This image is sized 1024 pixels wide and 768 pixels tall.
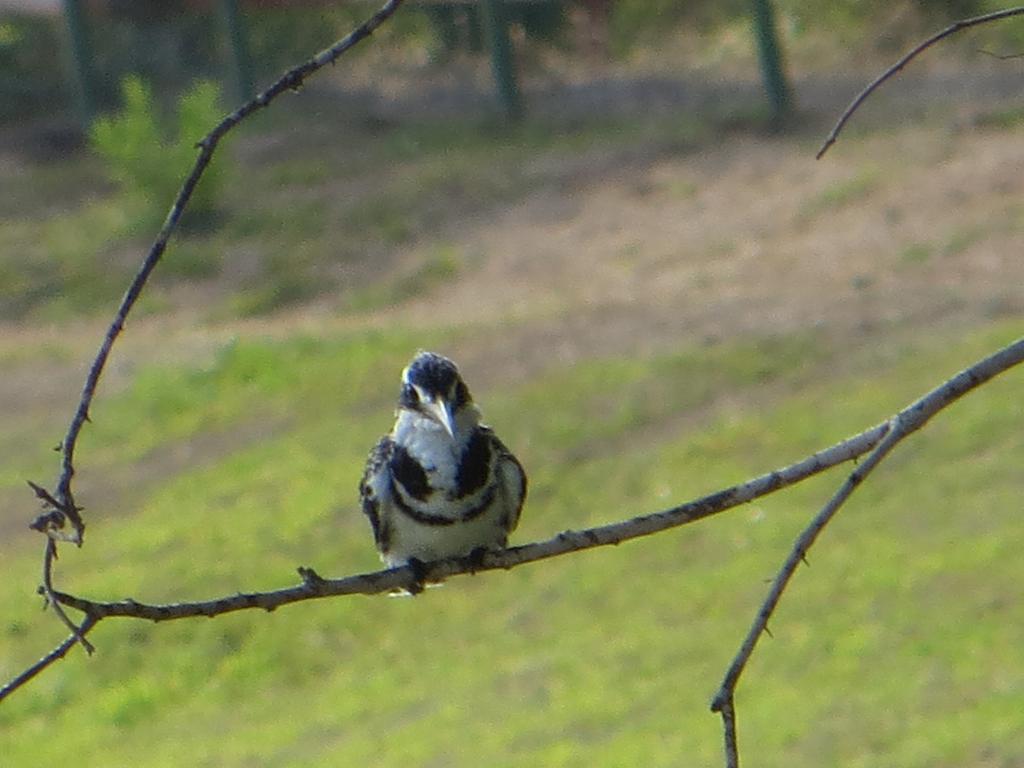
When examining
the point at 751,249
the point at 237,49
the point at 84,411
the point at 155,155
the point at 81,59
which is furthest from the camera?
the point at 81,59

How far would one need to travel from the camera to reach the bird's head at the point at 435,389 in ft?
16.8

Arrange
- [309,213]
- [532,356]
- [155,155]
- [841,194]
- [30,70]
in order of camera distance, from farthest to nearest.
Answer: [30,70] → [309,213] → [155,155] → [841,194] → [532,356]

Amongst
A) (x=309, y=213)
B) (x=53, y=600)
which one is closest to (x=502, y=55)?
(x=309, y=213)

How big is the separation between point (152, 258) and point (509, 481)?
2.21 meters

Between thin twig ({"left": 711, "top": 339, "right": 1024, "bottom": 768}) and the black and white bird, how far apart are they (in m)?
1.71

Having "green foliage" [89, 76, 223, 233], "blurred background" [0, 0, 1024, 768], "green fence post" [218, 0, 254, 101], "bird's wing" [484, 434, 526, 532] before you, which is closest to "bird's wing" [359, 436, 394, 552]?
"bird's wing" [484, 434, 526, 532]

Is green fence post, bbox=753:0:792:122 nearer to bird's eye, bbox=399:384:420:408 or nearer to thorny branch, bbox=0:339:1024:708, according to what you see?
bird's eye, bbox=399:384:420:408

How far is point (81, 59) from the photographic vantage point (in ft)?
69.2

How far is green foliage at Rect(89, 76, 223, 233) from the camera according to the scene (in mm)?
18750

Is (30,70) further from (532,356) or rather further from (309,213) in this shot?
(532,356)

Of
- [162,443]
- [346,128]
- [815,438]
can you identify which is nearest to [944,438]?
[815,438]

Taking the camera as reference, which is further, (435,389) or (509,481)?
(509,481)

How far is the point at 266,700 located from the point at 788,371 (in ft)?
14.2

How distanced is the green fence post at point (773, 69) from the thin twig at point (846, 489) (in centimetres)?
1482
